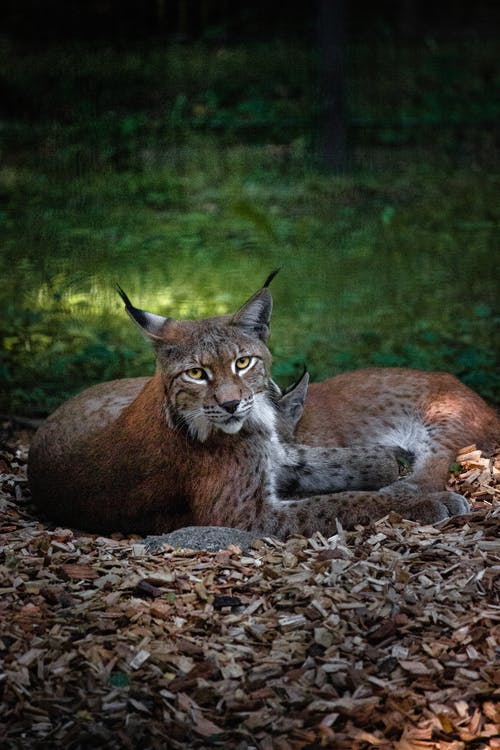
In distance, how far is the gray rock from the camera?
449 centimetres

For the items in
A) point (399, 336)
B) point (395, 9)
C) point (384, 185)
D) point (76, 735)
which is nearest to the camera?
point (76, 735)

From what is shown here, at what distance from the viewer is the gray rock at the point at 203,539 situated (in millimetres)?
4488

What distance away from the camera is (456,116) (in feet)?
40.5

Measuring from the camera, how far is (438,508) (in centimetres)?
475

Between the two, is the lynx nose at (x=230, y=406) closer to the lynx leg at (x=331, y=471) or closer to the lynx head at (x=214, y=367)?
the lynx head at (x=214, y=367)

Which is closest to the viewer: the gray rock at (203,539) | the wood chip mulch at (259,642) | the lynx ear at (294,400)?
the wood chip mulch at (259,642)

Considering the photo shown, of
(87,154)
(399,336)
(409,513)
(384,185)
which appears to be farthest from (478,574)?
(87,154)

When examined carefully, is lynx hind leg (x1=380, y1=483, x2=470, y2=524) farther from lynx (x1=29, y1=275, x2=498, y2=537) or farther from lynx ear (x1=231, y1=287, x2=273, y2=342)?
lynx ear (x1=231, y1=287, x2=273, y2=342)

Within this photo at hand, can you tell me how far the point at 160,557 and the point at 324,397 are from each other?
1.82 meters

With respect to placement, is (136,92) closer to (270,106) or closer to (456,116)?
(270,106)

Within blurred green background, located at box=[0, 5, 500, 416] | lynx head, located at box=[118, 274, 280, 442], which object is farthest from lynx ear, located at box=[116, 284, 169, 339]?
blurred green background, located at box=[0, 5, 500, 416]

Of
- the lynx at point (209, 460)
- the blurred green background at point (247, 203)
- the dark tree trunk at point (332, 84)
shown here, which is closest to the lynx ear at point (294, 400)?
the lynx at point (209, 460)

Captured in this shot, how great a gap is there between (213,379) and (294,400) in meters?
0.95

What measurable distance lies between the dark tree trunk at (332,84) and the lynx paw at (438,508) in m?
6.05
